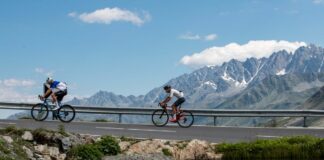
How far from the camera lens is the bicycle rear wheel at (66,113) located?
84.4 ft

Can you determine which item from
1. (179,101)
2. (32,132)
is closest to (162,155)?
(32,132)

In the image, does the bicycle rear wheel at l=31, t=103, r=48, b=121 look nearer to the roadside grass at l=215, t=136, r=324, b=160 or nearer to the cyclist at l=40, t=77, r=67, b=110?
the cyclist at l=40, t=77, r=67, b=110

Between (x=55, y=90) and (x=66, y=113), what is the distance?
160 cm

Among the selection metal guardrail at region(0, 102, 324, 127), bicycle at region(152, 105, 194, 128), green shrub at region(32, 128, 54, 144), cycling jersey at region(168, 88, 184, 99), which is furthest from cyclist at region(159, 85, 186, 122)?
green shrub at region(32, 128, 54, 144)

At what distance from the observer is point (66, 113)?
85.0 ft

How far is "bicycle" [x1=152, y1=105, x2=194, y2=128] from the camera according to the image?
2519 cm

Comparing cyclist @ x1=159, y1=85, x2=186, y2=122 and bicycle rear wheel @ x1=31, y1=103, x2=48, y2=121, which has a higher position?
cyclist @ x1=159, y1=85, x2=186, y2=122

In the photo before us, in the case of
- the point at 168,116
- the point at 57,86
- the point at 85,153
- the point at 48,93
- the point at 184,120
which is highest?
the point at 57,86

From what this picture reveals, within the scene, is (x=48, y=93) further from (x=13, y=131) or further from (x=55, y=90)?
(x=13, y=131)

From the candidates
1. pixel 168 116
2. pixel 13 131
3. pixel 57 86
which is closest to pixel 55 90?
pixel 57 86

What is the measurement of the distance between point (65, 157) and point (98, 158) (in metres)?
1.41

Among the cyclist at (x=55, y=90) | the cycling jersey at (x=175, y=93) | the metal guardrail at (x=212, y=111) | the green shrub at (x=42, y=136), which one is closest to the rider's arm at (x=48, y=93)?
the cyclist at (x=55, y=90)

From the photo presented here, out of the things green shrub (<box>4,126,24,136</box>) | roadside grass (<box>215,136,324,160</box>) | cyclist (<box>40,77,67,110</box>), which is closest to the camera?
roadside grass (<box>215,136,324,160</box>)

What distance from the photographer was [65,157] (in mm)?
17031
